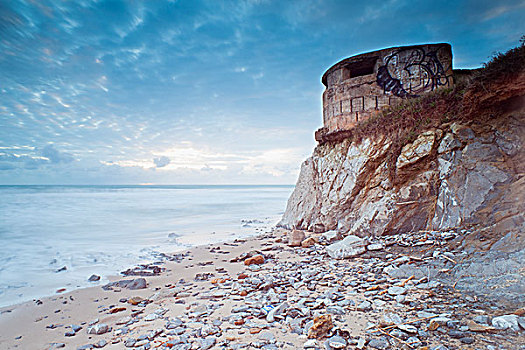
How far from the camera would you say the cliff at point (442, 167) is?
16.6 feet

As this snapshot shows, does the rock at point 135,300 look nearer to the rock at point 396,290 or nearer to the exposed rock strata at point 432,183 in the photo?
the rock at point 396,290

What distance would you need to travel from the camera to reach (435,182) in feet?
20.6

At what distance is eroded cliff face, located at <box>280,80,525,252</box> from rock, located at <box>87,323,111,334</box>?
19.7ft

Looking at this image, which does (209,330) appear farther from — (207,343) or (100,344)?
(100,344)

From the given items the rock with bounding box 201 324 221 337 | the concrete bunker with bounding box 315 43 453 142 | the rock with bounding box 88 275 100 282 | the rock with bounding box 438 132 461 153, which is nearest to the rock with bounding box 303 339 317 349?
the rock with bounding box 201 324 221 337

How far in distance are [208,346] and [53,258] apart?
7847 mm

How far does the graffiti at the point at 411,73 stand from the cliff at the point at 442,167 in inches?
49.6

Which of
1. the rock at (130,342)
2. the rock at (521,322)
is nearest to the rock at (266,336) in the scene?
the rock at (130,342)

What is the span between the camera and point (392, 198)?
273 inches

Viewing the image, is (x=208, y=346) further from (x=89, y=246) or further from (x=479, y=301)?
(x=89, y=246)

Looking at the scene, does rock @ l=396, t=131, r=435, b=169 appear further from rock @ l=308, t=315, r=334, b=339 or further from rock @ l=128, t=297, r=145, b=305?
rock @ l=128, t=297, r=145, b=305

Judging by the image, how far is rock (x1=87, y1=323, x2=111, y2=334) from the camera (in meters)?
3.54

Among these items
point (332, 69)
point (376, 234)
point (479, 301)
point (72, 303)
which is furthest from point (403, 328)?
point (332, 69)

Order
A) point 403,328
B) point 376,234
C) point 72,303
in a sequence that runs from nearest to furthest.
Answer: point 403,328 < point 72,303 < point 376,234
